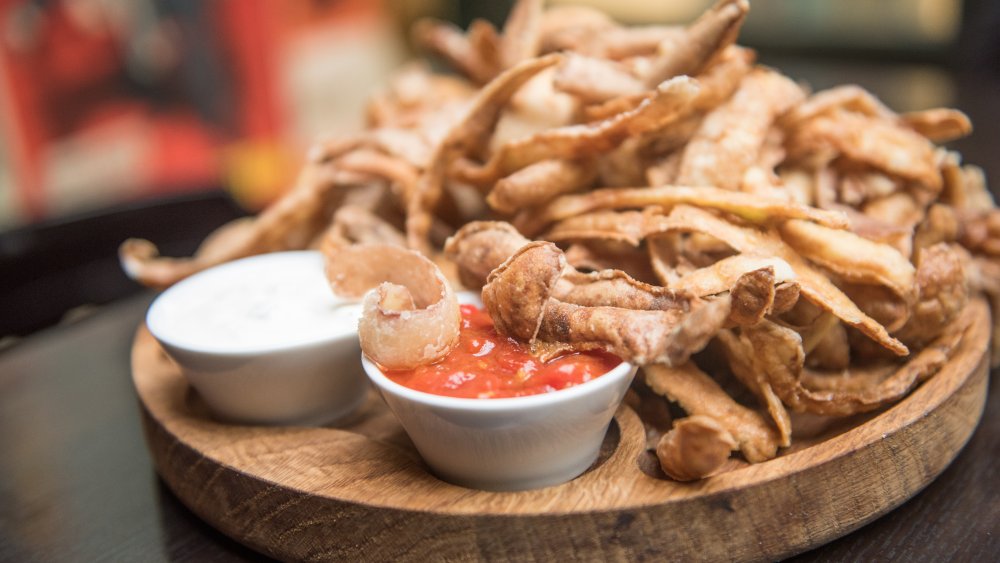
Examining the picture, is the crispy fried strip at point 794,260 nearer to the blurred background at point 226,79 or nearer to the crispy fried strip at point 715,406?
A: the crispy fried strip at point 715,406

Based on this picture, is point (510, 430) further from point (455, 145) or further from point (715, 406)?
point (455, 145)

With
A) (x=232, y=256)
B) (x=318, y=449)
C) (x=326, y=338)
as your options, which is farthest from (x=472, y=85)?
(x=318, y=449)

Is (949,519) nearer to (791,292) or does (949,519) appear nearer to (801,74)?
(791,292)

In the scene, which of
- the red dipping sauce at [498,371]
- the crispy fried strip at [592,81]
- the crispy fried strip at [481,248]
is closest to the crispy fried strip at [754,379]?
the red dipping sauce at [498,371]

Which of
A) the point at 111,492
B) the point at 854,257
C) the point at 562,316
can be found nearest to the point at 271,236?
the point at 111,492

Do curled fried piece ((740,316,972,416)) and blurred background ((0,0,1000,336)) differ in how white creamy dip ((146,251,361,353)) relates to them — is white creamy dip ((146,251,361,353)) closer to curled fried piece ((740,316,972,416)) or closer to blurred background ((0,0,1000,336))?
curled fried piece ((740,316,972,416))

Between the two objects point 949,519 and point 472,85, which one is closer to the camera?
point 949,519
